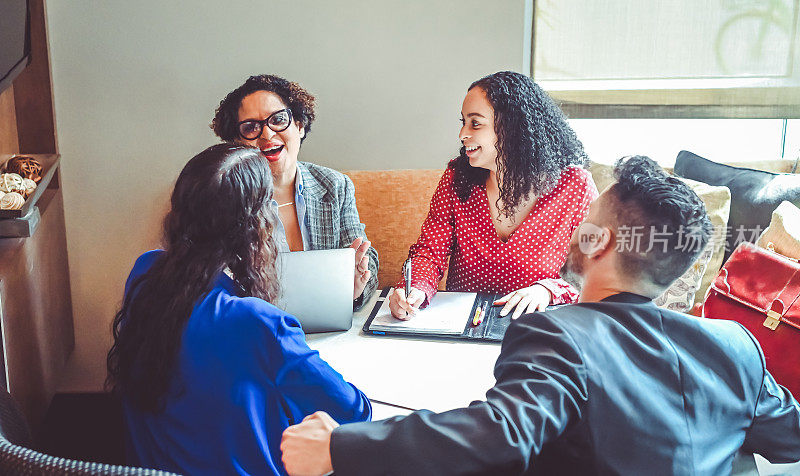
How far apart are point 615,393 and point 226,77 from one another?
2064 millimetres

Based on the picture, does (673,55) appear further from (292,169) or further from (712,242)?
(292,169)

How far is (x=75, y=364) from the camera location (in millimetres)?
2746

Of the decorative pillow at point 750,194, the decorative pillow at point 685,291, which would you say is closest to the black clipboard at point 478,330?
the decorative pillow at point 685,291

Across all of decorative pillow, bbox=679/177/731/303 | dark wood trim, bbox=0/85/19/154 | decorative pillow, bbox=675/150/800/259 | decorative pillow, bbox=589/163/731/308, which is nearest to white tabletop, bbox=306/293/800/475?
decorative pillow, bbox=589/163/731/308

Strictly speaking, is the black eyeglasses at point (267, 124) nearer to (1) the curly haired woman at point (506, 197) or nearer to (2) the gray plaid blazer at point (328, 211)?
(2) the gray plaid blazer at point (328, 211)

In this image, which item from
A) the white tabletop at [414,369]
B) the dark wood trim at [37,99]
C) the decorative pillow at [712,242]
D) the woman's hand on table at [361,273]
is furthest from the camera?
the dark wood trim at [37,99]

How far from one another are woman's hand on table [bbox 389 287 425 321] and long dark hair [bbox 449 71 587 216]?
1.49 ft

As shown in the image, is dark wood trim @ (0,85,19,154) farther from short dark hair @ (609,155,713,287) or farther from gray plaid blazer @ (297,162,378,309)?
short dark hair @ (609,155,713,287)

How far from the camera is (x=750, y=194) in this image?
2232 millimetres

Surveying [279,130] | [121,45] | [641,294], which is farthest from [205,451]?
[121,45]

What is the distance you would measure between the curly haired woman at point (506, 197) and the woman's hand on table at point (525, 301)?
0.21 meters

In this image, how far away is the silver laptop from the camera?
1.42 meters

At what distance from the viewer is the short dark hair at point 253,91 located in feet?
6.71

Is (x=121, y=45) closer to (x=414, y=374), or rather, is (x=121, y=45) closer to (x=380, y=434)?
(x=414, y=374)
